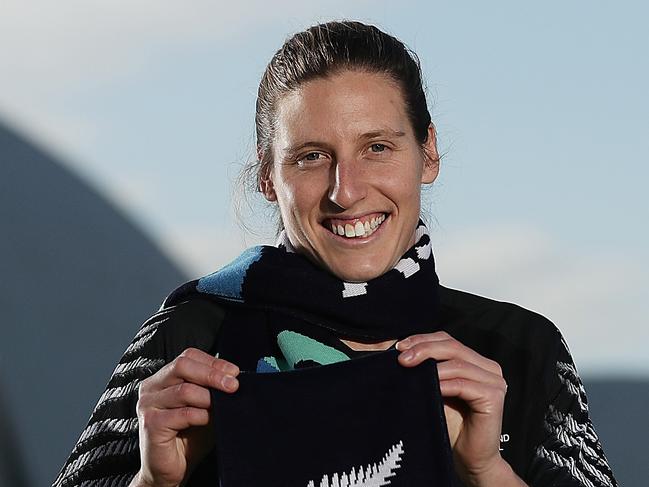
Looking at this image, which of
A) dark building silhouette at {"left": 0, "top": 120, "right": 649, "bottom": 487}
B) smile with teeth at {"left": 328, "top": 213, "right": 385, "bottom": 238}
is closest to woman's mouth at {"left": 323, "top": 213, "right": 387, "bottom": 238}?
smile with teeth at {"left": 328, "top": 213, "right": 385, "bottom": 238}

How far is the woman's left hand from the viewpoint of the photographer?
60.4 inches

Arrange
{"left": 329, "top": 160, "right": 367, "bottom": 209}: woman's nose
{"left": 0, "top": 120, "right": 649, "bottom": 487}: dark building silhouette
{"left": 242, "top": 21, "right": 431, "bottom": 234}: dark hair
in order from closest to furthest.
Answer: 1. {"left": 329, "top": 160, "right": 367, "bottom": 209}: woman's nose
2. {"left": 242, "top": 21, "right": 431, "bottom": 234}: dark hair
3. {"left": 0, "top": 120, "right": 649, "bottom": 487}: dark building silhouette

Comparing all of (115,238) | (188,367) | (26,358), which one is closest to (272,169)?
(188,367)

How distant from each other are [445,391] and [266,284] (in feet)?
1.40

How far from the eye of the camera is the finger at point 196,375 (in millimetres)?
1510

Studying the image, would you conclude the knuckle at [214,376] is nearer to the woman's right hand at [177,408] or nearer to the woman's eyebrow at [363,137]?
the woman's right hand at [177,408]

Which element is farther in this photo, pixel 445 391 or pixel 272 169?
pixel 272 169

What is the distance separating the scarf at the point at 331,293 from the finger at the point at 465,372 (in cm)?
29

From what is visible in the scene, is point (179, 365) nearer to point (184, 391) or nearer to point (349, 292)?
point (184, 391)

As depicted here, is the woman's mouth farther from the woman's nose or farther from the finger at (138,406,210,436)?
the finger at (138,406,210,436)

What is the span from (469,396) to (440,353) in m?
0.07

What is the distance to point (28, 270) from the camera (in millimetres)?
4754

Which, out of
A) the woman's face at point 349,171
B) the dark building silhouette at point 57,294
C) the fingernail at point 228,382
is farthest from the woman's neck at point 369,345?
the dark building silhouette at point 57,294

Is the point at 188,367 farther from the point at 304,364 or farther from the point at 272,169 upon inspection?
the point at 272,169
